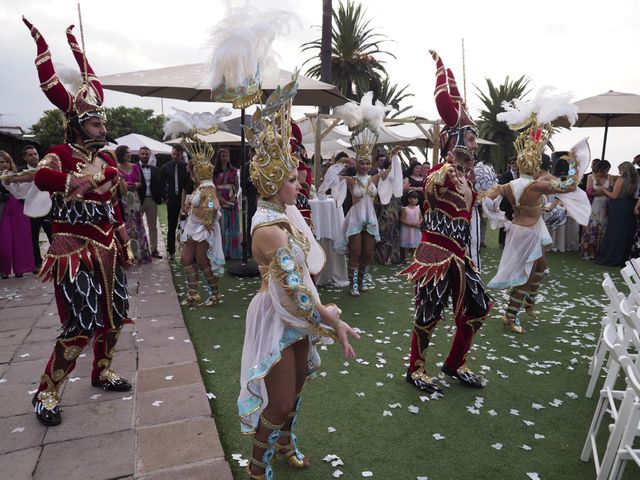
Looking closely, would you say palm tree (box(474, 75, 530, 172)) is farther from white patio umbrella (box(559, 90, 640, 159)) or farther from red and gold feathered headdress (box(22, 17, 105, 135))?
red and gold feathered headdress (box(22, 17, 105, 135))

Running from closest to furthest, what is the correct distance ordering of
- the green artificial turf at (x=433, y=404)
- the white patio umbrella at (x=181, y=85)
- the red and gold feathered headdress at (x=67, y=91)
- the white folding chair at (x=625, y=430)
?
the white folding chair at (x=625, y=430), the green artificial turf at (x=433, y=404), the red and gold feathered headdress at (x=67, y=91), the white patio umbrella at (x=181, y=85)

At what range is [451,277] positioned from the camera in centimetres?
356

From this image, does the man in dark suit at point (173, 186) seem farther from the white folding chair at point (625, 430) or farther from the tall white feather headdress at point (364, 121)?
the white folding chair at point (625, 430)

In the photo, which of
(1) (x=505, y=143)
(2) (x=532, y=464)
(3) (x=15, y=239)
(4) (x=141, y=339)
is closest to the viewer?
(2) (x=532, y=464)

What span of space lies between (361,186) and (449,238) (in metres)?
3.15

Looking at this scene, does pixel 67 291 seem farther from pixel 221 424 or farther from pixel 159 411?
pixel 221 424

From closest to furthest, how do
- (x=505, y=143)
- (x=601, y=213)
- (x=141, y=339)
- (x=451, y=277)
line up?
1. (x=451, y=277)
2. (x=141, y=339)
3. (x=601, y=213)
4. (x=505, y=143)

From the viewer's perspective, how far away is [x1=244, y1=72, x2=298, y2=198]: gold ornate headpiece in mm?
2273

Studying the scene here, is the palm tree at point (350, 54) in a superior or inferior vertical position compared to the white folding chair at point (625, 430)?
superior

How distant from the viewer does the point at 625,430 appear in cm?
229

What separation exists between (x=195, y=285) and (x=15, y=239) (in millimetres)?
3480

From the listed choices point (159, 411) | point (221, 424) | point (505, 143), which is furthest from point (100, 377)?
point (505, 143)

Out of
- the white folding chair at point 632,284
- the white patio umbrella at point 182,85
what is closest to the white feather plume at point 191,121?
the white patio umbrella at point 182,85

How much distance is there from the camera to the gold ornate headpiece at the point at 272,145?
2273 millimetres
